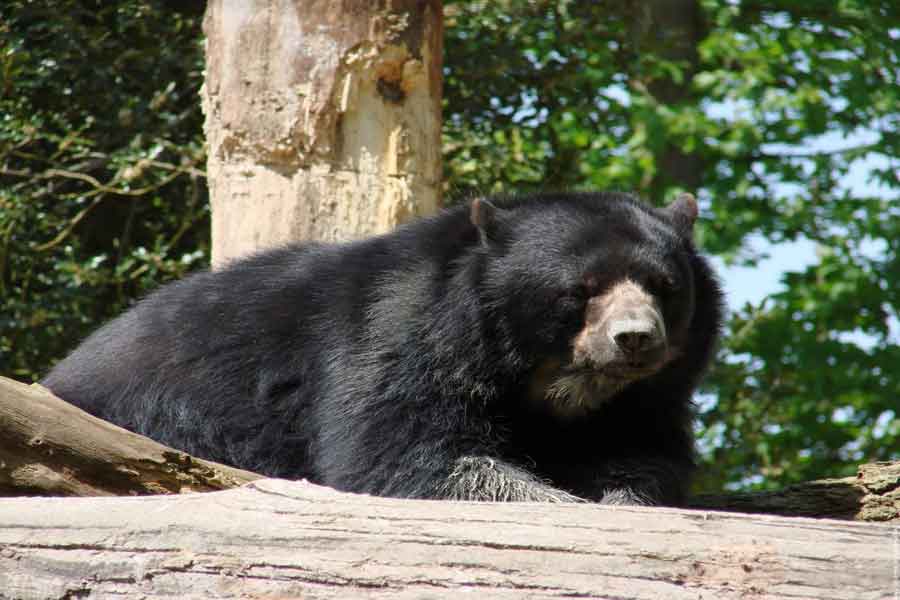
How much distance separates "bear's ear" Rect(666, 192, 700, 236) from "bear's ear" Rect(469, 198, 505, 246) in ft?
2.37

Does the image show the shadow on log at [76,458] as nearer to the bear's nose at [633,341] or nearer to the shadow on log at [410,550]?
the shadow on log at [410,550]

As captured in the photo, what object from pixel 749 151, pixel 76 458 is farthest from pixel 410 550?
pixel 749 151

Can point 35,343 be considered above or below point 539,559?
below

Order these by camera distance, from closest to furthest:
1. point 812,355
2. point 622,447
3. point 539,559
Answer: point 539,559 < point 622,447 < point 812,355

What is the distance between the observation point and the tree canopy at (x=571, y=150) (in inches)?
285

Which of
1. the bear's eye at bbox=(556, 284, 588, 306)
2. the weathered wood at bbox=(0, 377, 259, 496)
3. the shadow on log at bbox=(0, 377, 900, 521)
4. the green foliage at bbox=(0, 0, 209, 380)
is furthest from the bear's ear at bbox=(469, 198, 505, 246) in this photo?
the green foliage at bbox=(0, 0, 209, 380)

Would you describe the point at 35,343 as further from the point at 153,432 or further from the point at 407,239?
the point at 407,239

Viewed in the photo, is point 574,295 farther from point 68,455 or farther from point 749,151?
point 749,151

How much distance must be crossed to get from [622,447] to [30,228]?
4.26m

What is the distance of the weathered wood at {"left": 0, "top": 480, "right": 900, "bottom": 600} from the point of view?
2.63m

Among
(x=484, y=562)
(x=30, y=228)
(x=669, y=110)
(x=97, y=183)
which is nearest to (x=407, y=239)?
(x=484, y=562)

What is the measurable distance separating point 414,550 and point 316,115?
324 cm

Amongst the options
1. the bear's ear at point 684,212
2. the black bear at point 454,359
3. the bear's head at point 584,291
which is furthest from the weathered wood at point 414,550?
the bear's ear at point 684,212

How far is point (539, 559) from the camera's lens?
107 inches
